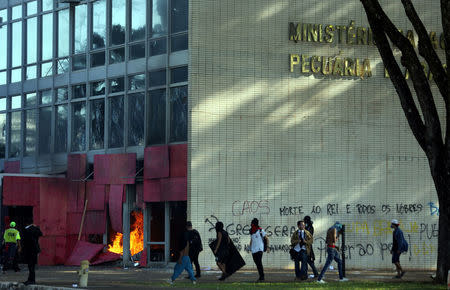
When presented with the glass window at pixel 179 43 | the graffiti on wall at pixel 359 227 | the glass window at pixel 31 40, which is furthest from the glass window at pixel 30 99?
the graffiti on wall at pixel 359 227

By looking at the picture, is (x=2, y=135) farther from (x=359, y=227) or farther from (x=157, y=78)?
(x=359, y=227)

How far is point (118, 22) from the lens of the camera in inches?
1288

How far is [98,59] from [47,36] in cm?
342

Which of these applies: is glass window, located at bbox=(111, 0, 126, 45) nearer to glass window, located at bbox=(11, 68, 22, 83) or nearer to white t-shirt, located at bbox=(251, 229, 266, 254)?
glass window, located at bbox=(11, 68, 22, 83)

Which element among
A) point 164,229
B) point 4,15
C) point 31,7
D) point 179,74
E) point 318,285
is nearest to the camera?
point 318,285

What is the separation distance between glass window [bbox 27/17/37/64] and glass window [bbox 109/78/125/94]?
16.4 feet

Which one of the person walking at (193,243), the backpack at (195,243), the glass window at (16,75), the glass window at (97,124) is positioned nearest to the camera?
the person walking at (193,243)

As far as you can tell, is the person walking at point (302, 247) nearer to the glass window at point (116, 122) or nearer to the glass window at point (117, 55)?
the glass window at point (116, 122)

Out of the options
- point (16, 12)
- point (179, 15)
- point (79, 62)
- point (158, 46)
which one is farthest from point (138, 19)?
point (16, 12)

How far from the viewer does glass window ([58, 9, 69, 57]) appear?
114ft

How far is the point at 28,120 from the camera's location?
36500 millimetres

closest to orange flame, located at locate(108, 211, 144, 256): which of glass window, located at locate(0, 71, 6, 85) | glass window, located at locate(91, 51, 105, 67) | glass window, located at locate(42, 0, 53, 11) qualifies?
glass window, located at locate(91, 51, 105, 67)

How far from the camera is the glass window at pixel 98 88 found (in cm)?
3309

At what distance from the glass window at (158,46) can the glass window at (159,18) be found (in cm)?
23
